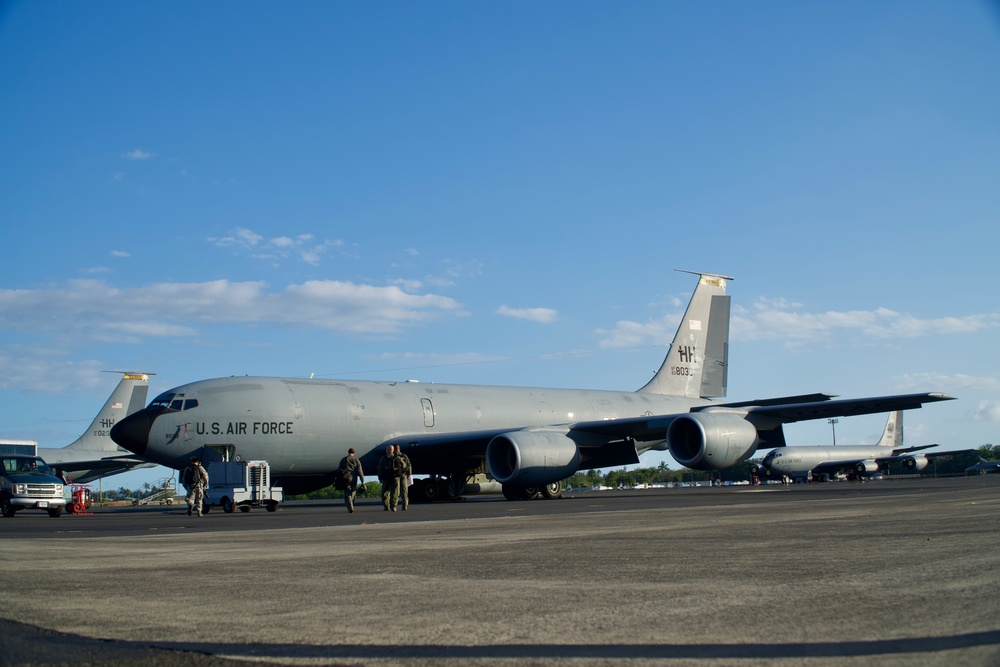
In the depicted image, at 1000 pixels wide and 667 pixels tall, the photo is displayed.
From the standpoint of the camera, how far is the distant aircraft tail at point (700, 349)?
115 ft

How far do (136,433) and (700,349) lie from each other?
2141 centimetres

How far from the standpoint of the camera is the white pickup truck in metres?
20.4

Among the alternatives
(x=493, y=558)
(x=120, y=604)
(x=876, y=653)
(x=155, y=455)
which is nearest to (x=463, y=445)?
(x=155, y=455)

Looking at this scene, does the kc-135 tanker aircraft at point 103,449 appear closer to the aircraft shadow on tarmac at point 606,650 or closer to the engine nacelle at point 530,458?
the engine nacelle at point 530,458

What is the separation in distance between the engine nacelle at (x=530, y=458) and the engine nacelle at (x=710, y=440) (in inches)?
115

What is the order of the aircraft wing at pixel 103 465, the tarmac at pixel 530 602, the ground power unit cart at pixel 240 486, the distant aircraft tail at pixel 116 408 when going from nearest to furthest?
the tarmac at pixel 530 602 < the ground power unit cart at pixel 240 486 < the aircraft wing at pixel 103 465 < the distant aircraft tail at pixel 116 408

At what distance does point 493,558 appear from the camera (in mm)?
6641

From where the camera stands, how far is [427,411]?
89.2 ft

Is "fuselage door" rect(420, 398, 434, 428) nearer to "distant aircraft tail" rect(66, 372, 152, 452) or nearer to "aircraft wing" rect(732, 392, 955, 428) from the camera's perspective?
"aircraft wing" rect(732, 392, 955, 428)

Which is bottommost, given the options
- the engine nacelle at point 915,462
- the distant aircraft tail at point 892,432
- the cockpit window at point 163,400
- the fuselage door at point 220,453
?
the engine nacelle at point 915,462

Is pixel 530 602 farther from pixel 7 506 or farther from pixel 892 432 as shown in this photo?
pixel 892 432

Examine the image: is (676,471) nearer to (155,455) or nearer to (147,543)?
(155,455)

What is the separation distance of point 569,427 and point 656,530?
17.4 m

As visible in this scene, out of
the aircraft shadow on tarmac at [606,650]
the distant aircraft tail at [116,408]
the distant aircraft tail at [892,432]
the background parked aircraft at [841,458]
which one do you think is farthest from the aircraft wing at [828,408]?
the distant aircraft tail at [892,432]
